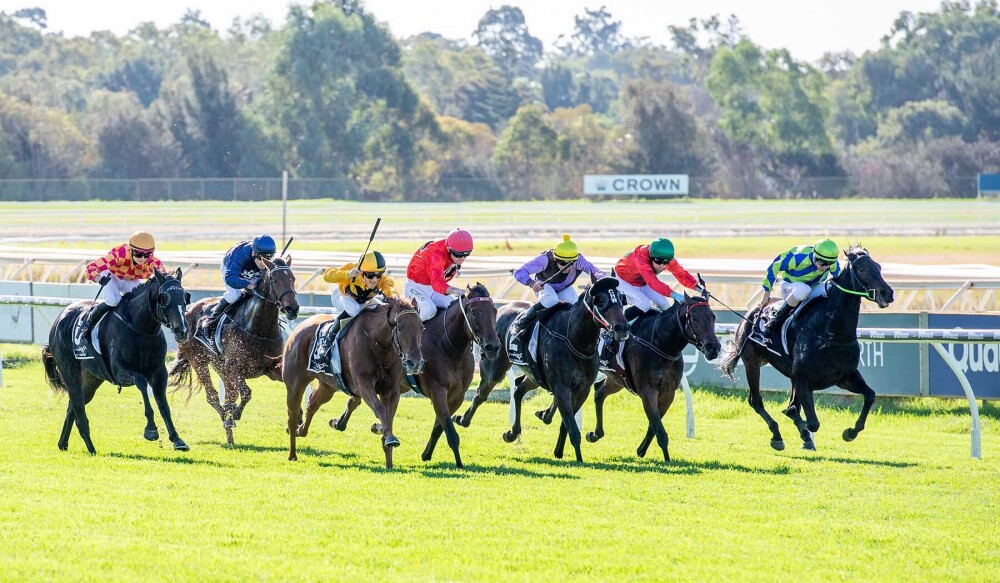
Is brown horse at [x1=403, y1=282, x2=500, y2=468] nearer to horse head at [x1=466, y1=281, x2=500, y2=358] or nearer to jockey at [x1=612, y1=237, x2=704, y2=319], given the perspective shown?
horse head at [x1=466, y1=281, x2=500, y2=358]

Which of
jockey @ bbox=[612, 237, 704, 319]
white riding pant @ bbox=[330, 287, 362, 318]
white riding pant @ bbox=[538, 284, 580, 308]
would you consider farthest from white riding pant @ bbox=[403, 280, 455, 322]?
jockey @ bbox=[612, 237, 704, 319]

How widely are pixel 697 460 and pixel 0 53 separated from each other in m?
115

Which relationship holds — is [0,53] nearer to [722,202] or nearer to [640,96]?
[640,96]

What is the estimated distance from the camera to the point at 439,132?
69875 millimetres

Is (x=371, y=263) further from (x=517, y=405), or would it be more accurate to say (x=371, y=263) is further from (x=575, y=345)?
(x=517, y=405)

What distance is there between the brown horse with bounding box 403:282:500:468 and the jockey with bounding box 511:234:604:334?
34.5 inches

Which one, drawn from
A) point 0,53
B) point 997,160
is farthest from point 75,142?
point 0,53

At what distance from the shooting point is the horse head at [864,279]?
10750mm

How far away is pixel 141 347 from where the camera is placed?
36.7ft

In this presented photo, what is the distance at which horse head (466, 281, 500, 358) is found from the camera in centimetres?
1002

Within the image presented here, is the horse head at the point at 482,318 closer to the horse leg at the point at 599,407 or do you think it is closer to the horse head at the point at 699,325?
the horse head at the point at 699,325

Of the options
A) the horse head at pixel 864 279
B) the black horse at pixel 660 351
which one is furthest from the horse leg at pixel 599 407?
the horse head at pixel 864 279

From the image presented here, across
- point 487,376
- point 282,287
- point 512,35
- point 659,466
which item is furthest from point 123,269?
point 512,35

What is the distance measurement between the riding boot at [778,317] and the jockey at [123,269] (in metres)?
5.12
